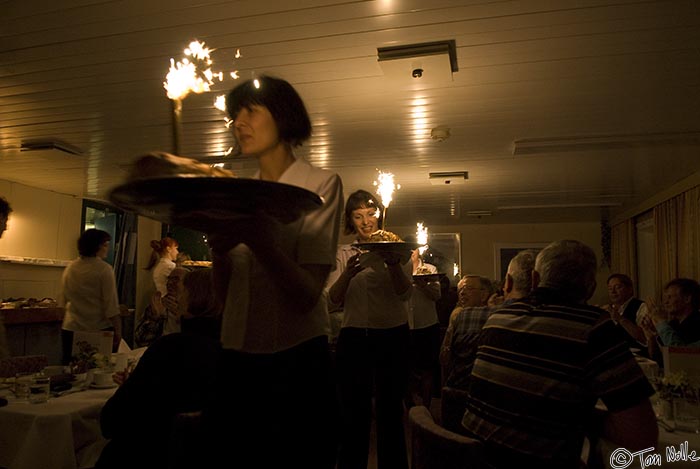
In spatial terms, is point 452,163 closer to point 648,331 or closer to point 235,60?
point 648,331

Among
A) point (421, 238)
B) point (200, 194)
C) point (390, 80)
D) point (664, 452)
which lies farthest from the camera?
point (421, 238)

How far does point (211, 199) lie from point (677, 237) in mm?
7155

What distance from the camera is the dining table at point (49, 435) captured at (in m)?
2.02

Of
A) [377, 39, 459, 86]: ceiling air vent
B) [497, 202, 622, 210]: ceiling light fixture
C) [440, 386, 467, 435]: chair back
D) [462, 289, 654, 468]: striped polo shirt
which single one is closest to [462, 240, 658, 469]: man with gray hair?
[462, 289, 654, 468]: striped polo shirt

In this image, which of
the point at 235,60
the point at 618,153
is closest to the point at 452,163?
the point at 618,153

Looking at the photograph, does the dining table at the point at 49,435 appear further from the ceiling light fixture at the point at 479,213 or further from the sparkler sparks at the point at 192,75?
the ceiling light fixture at the point at 479,213

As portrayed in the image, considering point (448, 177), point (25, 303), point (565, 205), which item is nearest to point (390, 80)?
point (448, 177)

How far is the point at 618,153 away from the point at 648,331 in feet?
6.38

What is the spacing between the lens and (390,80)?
3.35 m

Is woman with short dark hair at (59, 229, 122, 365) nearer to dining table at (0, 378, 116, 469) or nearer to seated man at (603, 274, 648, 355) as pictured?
dining table at (0, 378, 116, 469)

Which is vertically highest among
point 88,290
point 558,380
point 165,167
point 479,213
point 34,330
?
point 479,213

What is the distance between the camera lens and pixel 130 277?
8.44 metres

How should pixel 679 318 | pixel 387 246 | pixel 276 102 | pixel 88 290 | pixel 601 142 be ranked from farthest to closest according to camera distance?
pixel 601 142
pixel 88 290
pixel 679 318
pixel 387 246
pixel 276 102
